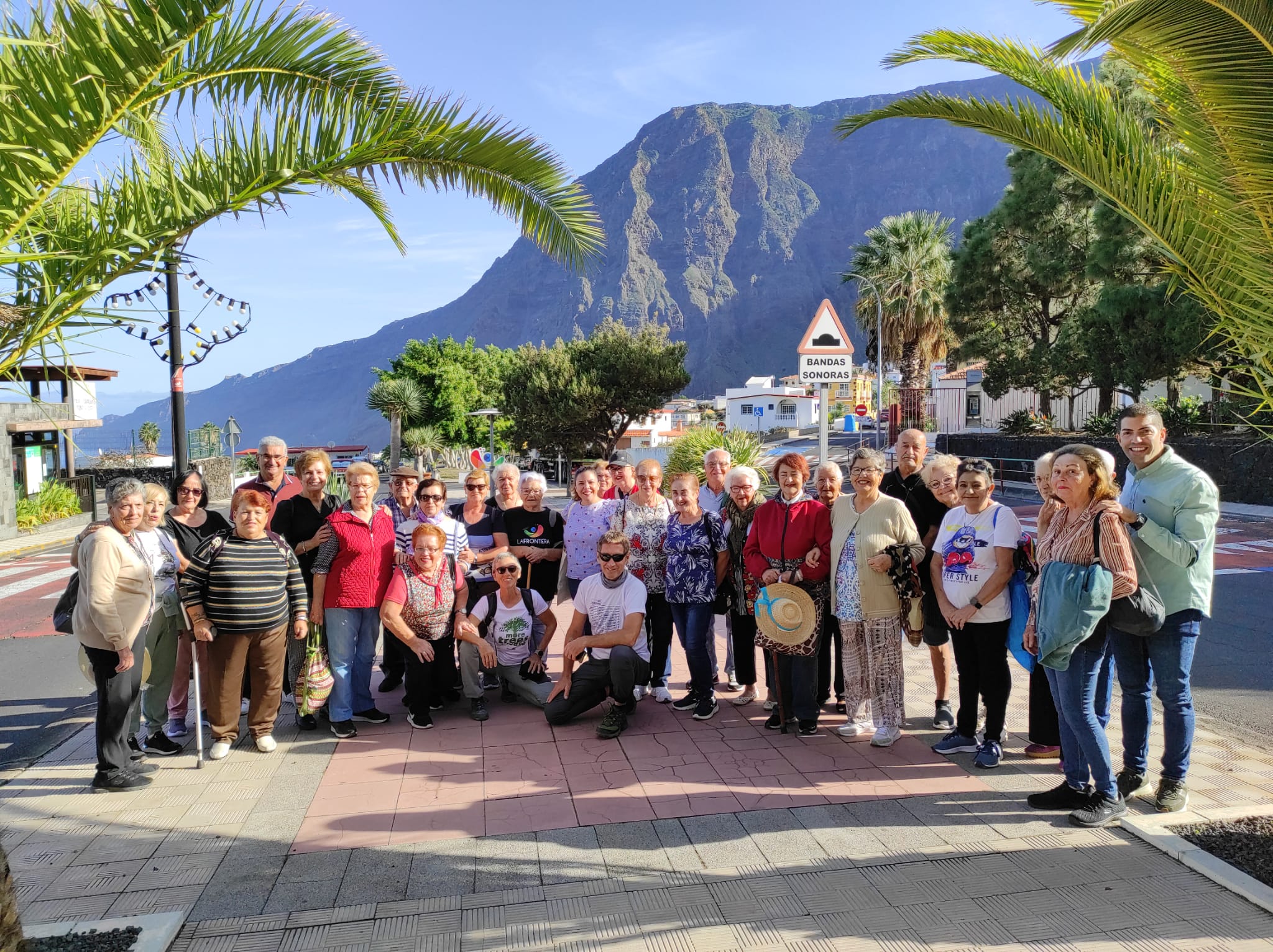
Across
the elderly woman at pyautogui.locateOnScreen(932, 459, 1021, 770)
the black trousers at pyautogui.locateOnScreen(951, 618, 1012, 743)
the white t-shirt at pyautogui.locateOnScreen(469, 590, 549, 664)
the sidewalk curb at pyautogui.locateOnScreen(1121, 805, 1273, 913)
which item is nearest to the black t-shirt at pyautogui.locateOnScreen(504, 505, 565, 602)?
the white t-shirt at pyautogui.locateOnScreen(469, 590, 549, 664)

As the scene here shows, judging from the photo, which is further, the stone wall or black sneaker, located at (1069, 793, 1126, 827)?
the stone wall

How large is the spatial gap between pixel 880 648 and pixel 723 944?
2.38 metres

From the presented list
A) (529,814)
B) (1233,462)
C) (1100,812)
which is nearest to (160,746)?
(529,814)

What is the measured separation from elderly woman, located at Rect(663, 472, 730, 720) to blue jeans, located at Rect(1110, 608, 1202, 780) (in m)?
2.44

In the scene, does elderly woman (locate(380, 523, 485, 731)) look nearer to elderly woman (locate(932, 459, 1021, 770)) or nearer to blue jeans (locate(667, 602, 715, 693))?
blue jeans (locate(667, 602, 715, 693))

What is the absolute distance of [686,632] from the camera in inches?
227

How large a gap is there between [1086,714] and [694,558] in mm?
2500

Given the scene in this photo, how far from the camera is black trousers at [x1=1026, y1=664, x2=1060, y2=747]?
4934 mm

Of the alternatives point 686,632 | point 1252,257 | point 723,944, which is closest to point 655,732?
point 686,632

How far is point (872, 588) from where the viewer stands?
198 inches

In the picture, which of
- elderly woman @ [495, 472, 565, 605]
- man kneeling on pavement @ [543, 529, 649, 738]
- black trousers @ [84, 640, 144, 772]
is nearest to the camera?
black trousers @ [84, 640, 144, 772]

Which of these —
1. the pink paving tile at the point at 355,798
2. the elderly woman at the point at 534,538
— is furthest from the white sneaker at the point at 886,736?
the pink paving tile at the point at 355,798

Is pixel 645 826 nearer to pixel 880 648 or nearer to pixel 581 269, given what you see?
pixel 880 648

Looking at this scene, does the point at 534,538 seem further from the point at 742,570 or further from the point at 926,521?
the point at 926,521
